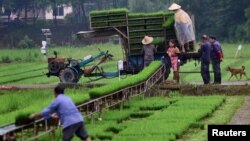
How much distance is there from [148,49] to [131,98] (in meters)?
4.99

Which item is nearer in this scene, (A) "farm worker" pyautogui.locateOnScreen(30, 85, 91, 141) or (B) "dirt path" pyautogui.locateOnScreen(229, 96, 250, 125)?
(A) "farm worker" pyautogui.locateOnScreen(30, 85, 91, 141)

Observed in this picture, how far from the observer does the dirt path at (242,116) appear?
53.6 feet

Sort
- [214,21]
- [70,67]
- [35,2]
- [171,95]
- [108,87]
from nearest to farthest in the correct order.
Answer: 1. [108,87]
2. [171,95]
3. [70,67]
4. [214,21]
5. [35,2]

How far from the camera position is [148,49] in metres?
25.9

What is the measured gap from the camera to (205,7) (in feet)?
243

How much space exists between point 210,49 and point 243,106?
16.0ft

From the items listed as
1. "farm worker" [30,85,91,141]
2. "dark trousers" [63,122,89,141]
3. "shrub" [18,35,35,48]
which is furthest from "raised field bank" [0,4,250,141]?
→ "shrub" [18,35,35,48]

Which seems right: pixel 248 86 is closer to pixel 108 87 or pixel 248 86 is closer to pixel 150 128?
pixel 108 87

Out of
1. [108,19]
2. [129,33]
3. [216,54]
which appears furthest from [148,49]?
[216,54]

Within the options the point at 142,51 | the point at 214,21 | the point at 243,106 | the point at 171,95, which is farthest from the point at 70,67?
the point at 214,21

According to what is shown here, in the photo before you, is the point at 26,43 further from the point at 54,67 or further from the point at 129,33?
the point at 129,33

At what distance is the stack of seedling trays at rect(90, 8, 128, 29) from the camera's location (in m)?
26.8

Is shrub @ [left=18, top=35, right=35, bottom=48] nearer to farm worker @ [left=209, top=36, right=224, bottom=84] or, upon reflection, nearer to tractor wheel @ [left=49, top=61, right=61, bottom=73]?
tractor wheel @ [left=49, top=61, right=61, bottom=73]

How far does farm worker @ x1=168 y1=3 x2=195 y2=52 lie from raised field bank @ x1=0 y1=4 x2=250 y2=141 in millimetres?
508
